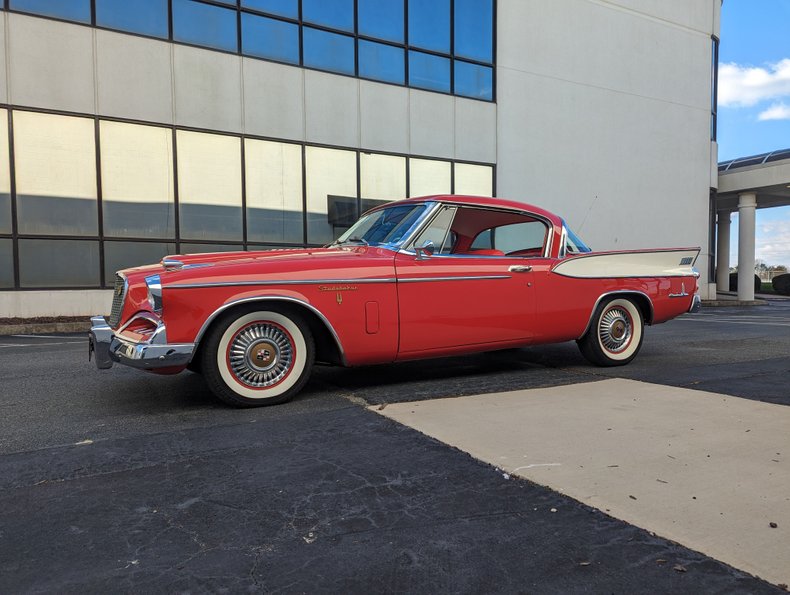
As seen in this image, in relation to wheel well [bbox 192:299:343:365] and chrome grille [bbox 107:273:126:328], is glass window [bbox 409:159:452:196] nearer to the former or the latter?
wheel well [bbox 192:299:343:365]

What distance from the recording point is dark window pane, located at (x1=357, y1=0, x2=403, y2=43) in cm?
1372

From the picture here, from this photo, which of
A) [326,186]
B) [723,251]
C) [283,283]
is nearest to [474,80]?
[326,186]

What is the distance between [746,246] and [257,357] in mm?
23085

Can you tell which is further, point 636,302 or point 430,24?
point 430,24

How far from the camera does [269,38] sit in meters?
12.7

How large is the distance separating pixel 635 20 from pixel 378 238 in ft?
58.2

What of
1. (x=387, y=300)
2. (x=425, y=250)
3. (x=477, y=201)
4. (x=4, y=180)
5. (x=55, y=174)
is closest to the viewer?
(x=387, y=300)

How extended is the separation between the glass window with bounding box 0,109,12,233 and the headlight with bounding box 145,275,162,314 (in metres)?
9.42

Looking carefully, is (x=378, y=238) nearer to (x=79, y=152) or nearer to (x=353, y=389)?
(x=353, y=389)

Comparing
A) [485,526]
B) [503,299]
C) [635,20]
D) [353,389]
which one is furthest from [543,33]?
[485,526]

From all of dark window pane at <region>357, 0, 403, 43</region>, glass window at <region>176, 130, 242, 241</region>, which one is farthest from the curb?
dark window pane at <region>357, 0, 403, 43</region>

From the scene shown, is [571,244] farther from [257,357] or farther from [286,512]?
[286,512]

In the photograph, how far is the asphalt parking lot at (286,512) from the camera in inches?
69.3

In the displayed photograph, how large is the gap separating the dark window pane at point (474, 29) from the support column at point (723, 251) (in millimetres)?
18584
